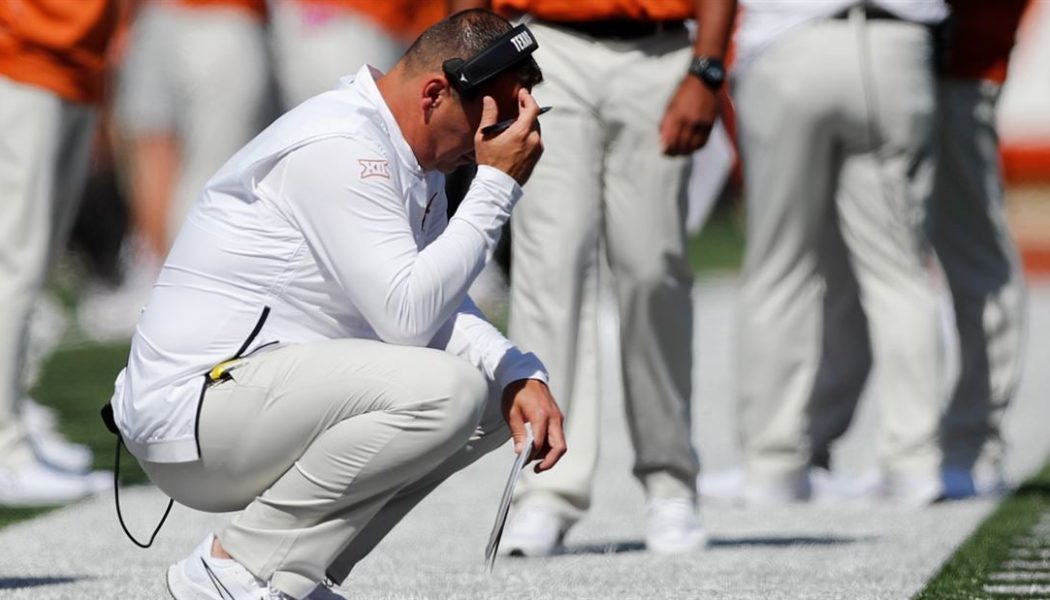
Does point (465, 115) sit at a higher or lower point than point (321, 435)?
higher

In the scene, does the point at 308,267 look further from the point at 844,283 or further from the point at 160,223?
the point at 160,223

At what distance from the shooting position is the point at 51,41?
630 centimetres

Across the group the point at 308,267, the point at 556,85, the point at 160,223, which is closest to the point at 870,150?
the point at 556,85

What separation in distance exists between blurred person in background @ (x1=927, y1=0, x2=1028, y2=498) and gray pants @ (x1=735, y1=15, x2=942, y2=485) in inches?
14.0

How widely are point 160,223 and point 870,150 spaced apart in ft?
26.4

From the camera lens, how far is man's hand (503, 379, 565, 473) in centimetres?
381

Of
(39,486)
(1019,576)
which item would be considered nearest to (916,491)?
(1019,576)

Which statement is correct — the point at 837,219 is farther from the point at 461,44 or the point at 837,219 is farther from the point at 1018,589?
the point at 461,44

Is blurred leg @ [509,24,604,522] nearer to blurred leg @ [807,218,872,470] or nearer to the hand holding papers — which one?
the hand holding papers

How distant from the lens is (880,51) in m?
6.13

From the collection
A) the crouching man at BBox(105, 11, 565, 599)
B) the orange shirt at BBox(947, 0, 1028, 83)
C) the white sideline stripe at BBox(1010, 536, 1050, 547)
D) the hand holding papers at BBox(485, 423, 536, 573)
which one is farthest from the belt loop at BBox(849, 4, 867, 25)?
the hand holding papers at BBox(485, 423, 536, 573)

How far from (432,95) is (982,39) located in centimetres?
309

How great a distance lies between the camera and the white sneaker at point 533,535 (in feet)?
16.5

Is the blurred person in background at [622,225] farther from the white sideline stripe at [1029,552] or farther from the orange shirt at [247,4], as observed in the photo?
the orange shirt at [247,4]
